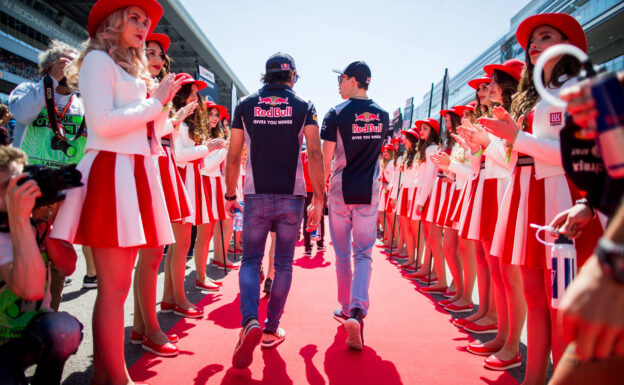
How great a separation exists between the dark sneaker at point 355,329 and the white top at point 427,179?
8.58ft

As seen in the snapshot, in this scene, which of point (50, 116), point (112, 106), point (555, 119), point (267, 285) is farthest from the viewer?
point (267, 285)

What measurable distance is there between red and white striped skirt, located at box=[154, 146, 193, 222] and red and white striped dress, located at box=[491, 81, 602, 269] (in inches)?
82.6

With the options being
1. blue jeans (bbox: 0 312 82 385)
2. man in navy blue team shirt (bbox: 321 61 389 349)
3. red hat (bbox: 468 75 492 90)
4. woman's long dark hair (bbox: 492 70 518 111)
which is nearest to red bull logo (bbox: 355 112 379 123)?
man in navy blue team shirt (bbox: 321 61 389 349)


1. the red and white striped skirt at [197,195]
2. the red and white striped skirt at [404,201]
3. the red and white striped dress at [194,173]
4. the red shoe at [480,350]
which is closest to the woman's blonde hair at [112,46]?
the red and white striped dress at [194,173]

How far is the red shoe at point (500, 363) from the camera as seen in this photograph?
264 centimetres

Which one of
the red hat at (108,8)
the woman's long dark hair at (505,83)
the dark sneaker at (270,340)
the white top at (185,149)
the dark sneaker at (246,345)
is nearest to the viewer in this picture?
the red hat at (108,8)

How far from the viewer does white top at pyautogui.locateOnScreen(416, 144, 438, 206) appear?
16.7ft

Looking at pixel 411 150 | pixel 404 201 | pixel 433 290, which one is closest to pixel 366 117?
pixel 433 290

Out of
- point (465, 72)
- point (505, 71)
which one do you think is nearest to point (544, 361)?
point (505, 71)

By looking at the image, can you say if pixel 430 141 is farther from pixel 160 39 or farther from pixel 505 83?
pixel 160 39

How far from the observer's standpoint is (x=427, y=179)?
5.15 meters

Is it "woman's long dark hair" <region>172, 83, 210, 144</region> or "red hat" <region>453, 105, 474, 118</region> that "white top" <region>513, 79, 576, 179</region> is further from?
"woman's long dark hair" <region>172, 83, 210, 144</region>

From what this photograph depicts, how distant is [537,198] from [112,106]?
233 centimetres

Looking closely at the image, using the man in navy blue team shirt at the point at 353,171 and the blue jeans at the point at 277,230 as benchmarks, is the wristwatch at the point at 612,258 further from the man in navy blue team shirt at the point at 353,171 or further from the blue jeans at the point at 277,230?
the man in navy blue team shirt at the point at 353,171
